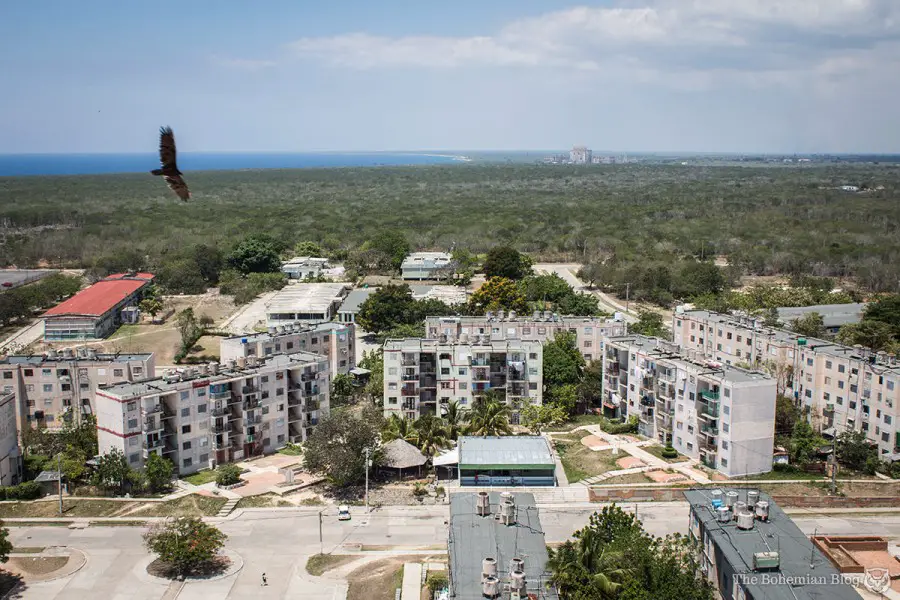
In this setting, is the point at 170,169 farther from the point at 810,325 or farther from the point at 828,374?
the point at 810,325

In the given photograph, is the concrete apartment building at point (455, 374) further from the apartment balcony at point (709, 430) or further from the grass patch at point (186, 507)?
the grass patch at point (186, 507)

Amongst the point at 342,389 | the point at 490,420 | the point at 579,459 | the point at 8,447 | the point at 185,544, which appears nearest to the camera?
the point at 185,544

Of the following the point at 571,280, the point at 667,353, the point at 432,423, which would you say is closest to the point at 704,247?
the point at 571,280

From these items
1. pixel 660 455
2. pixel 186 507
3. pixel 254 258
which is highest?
pixel 254 258

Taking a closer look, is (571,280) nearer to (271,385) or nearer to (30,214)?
(271,385)

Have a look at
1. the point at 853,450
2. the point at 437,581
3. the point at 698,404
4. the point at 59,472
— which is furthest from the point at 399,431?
the point at 853,450

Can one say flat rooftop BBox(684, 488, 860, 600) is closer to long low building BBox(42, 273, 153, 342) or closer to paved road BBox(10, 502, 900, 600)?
paved road BBox(10, 502, 900, 600)

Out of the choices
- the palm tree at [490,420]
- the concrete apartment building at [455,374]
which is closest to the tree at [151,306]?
the concrete apartment building at [455,374]
